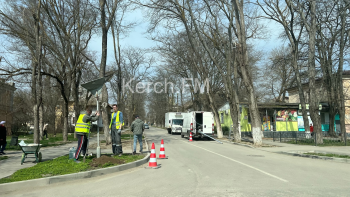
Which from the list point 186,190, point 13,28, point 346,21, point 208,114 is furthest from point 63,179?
point 346,21

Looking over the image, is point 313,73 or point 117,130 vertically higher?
point 313,73

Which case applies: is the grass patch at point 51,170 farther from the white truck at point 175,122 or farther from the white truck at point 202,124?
the white truck at point 175,122

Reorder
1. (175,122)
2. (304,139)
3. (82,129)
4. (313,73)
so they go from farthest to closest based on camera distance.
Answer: (175,122) → (304,139) → (313,73) → (82,129)

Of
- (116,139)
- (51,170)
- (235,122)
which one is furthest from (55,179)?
(235,122)

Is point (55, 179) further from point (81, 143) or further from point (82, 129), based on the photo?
point (82, 129)

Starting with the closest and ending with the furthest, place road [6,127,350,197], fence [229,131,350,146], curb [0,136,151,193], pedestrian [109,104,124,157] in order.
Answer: road [6,127,350,197] → curb [0,136,151,193] → pedestrian [109,104,124,157] → fence [229,131,350,146]

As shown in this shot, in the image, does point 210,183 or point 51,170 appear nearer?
point 210,183

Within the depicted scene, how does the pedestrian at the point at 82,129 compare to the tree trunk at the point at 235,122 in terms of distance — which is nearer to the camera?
the pedestrian at the point at 82,129

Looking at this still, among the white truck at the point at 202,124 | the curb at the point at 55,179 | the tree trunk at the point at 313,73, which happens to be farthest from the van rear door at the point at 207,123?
the curb at the point at 55,179

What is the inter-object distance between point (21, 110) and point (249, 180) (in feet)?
112

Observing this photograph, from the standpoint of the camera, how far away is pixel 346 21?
19797 mm

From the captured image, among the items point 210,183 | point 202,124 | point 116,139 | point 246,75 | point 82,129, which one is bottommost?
point 210,183

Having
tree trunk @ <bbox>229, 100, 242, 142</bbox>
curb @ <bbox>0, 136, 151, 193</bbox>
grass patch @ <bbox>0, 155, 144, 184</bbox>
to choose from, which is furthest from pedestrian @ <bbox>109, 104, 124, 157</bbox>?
tree trunk @ <bbox>229, 100, 242, 142</bbox>

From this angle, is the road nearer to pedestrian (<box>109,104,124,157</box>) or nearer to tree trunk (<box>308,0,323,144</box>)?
pedestrian (<box>109,104,124,157</box>)
